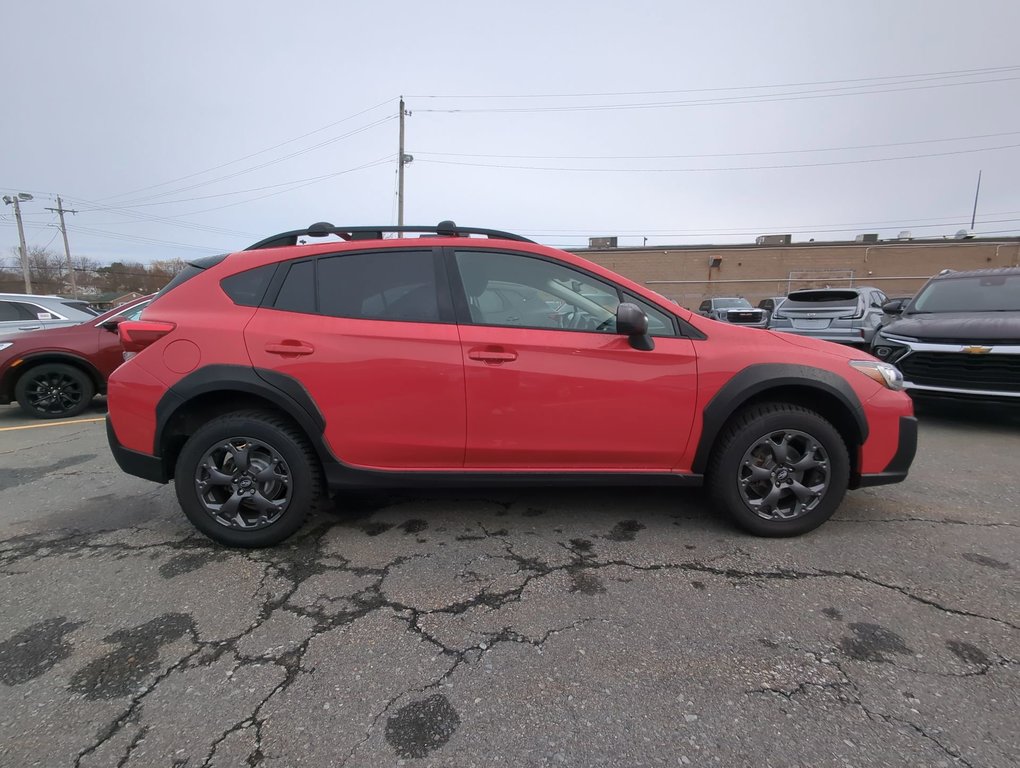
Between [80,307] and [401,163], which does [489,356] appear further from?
[401,163]

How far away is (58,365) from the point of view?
6.65 meters

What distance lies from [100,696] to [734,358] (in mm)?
3224

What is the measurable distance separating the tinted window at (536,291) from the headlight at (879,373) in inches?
59.2

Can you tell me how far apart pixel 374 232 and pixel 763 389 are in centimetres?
247

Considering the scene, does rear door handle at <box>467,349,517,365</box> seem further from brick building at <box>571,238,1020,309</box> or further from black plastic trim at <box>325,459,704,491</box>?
brick building at <box>571,238,1020,309</box>

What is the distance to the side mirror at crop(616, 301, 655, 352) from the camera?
268 cm

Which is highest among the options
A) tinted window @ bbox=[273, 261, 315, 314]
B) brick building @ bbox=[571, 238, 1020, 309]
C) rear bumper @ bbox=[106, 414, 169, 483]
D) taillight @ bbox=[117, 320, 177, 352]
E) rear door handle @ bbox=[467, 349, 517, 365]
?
brick building @ bbox=[571, 238, 1020, 309]

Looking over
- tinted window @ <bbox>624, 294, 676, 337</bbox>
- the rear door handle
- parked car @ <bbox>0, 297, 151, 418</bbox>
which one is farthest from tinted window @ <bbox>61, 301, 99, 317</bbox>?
tinted window @ <bbox>624, 294, 676, 337</bbox>

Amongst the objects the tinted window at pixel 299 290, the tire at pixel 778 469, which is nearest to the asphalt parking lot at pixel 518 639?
the tire at pixel 778 469

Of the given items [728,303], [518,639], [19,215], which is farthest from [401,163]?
[19,215]

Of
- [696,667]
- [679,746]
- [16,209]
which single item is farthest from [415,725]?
[16,209]

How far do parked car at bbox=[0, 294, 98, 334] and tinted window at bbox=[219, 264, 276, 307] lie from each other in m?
6.55

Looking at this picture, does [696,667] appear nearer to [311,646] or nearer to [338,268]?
[311,646]

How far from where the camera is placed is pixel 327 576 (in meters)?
2.64
